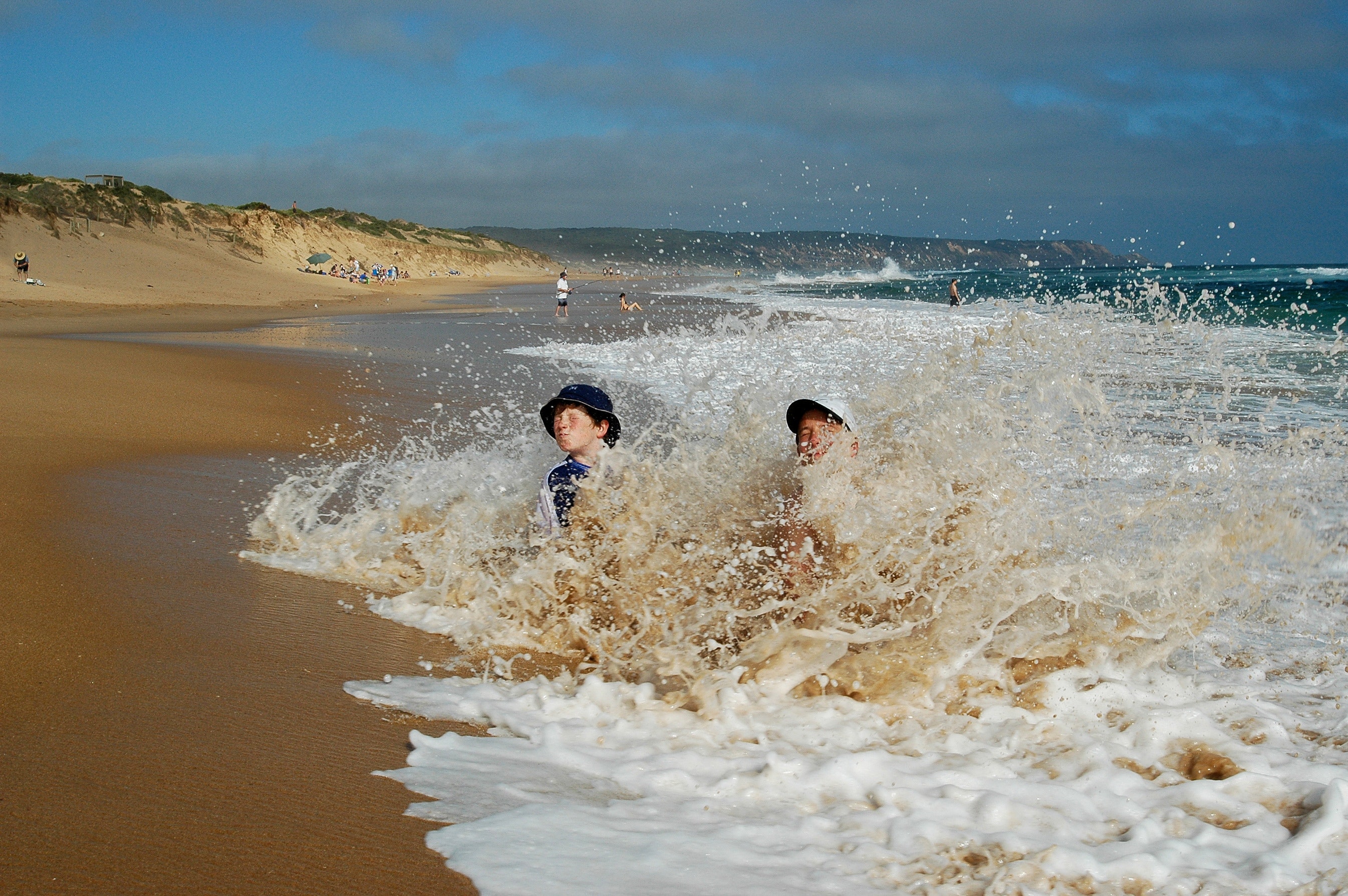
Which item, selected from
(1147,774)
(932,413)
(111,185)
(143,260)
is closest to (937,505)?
(932,413)

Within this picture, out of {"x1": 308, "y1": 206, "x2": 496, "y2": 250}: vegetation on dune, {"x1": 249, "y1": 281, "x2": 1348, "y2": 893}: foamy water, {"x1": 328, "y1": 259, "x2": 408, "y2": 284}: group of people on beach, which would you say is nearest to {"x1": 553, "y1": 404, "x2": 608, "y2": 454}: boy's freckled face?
{"x1": 249, "y1": 281, "x2": 1348, "y2": 893}: foamy water

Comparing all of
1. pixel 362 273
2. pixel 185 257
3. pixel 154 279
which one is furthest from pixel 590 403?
pixel 362 273

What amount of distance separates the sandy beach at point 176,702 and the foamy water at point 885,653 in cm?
20

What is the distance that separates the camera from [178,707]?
2.92 m

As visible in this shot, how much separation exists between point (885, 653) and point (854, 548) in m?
0.57

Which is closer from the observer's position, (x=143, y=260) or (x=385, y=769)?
(x=385, y=769)

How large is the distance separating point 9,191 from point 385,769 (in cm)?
4442

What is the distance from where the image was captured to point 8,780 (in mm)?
2402

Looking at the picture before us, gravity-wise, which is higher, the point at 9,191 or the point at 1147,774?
the point at 9,191

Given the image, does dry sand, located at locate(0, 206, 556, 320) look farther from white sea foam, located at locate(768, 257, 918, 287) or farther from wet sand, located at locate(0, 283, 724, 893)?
white sea foam, located at locate(768, 257, 918, 287)

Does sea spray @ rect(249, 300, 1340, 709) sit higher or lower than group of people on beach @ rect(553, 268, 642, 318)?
lower

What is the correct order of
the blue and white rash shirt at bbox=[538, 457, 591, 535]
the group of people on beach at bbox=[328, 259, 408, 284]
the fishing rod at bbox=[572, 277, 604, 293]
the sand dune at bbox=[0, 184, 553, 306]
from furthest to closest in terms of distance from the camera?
1. the fishing rod at bbox=[572, 277, 604, 293]
2. the group of people on beach at bbox=[328, 259, 408, 284]
3. the sand dune at bbox=[0, 184, 553, 306]
4. the blue and white rash shirt at bbox=[538, 457, 591, 535]

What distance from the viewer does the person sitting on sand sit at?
4398 millimetres

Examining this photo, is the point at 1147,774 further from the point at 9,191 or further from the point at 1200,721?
the point at 9,191
